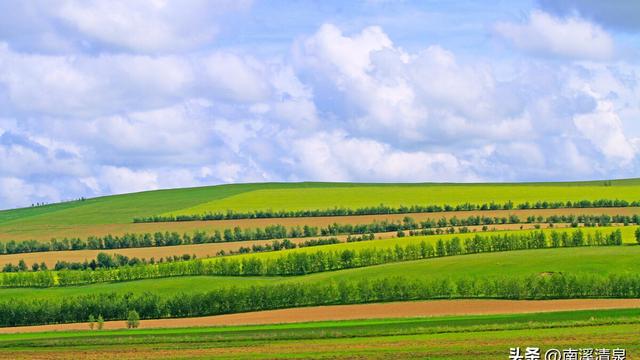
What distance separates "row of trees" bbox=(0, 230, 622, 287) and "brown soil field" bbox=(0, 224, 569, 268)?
31.7ft

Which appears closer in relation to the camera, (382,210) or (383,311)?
(383,311)

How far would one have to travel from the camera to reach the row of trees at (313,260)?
135000 mm

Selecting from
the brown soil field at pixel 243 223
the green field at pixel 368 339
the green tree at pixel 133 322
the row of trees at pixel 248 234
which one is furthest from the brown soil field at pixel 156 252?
the green field at pixel 368 339

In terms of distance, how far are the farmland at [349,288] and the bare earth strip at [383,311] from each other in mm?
273

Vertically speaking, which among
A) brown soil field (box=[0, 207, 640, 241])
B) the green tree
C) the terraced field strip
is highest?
brown soil field (box=[0, 207, 640, 241])

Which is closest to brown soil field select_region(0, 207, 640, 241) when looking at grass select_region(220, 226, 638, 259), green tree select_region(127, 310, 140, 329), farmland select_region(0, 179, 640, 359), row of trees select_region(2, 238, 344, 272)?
farmland select_region(0, 179, 640, 359)

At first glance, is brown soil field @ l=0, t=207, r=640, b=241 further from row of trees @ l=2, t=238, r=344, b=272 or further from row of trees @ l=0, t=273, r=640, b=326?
row of trees @ l=0, t=273, r=640, b=326

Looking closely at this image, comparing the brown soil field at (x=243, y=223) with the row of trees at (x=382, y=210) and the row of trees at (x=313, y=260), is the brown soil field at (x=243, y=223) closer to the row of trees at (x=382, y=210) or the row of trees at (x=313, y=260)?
the row of trees at (x=382, y=210)

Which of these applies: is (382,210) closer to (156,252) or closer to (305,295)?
(156,252)

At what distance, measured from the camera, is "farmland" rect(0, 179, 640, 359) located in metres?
68.1

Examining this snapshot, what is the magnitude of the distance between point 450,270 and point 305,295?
18.9 m

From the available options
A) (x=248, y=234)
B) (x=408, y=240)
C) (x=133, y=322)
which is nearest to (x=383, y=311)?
(x=133, y=322)

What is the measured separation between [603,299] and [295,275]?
153ft

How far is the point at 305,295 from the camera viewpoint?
108 metres
